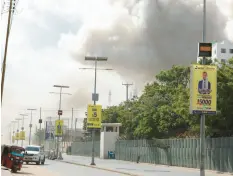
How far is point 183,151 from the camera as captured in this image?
48.8m

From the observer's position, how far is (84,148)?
352 ft

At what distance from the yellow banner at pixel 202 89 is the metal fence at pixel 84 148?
6837 centimetres

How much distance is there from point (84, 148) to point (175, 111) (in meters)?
66.9

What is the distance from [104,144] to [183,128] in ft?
88.9

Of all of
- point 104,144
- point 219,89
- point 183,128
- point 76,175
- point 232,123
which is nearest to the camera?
point 76,175

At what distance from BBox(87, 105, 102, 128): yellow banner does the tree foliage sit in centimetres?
819

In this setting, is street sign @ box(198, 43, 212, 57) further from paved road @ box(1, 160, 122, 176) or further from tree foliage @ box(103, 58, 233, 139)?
tree foliage @ box(103, 58, 233, 139)

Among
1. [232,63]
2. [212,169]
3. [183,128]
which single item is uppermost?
[232,63]

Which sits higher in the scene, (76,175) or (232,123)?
(232,123)

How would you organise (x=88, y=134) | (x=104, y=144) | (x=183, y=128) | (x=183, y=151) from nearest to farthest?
(x=183, y=151) → (x=183, y=128) → (x=104, y=144) → (x=88, y=134)

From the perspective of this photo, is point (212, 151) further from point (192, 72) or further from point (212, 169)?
point (192, 72)

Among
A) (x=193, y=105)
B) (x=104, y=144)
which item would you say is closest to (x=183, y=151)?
(x=193, y=105)

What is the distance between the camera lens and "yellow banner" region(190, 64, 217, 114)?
23594 millimetres

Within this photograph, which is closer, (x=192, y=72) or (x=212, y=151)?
(x=192, y=72)
